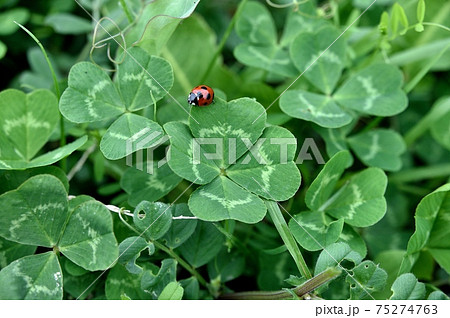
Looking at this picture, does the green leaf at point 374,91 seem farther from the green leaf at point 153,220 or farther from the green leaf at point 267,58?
the green leaf at point 153,220

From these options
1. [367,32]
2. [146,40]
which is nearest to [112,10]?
[146,40]

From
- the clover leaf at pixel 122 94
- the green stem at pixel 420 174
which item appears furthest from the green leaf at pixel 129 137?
the green stem at pixel 420 174

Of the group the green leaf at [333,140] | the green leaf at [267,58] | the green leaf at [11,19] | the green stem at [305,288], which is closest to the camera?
the green stem at [305,288]

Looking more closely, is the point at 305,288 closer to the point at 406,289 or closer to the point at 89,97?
the point at 406,289

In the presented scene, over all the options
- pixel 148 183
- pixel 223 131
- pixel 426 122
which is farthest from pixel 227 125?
pixel 426 122

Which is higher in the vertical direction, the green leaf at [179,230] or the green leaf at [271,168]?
the green leaf at [271,168]

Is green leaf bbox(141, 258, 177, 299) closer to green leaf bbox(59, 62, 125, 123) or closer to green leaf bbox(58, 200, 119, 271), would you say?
green leaf bbox(58, 200, 119, 271)

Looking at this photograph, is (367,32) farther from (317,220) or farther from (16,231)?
(16,231)

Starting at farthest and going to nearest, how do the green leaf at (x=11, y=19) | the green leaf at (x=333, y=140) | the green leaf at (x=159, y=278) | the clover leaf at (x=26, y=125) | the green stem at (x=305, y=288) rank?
the green leaf at (x=11, y=19) < the green leaf at (x=333, y=140) < the clover leaf at (x=26, y=125) < the green leaf at (x=159, y=278) < the green stem at (x=305, y=288)
